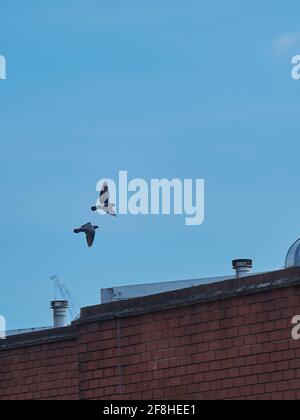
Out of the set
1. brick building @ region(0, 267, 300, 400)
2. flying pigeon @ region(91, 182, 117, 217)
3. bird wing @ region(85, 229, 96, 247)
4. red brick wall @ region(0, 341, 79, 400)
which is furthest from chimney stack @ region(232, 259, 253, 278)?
bird wing @ region(85, 229, 96, 247)

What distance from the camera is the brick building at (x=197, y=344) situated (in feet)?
54.7

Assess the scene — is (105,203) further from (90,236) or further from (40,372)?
(40,372)

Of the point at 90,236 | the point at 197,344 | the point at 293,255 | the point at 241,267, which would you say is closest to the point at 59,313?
the point at 90,236

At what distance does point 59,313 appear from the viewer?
27.2 metres

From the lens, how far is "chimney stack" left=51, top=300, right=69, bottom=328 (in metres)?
27.0

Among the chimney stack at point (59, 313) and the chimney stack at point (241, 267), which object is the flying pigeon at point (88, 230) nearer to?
the chimney stack at point (59, 313)

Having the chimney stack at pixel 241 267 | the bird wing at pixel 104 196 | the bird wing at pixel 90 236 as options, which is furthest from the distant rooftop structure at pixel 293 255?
the bird wing at pixel 90 236

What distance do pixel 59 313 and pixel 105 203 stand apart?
12.4 ft

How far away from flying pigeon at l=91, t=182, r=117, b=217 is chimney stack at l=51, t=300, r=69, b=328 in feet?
11.3

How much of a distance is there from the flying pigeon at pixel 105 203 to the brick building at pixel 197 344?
4.43 m

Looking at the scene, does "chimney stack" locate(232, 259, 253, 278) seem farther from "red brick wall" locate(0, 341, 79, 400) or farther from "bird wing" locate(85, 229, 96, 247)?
"bird wing" locate(85, 229, 96, 247)
